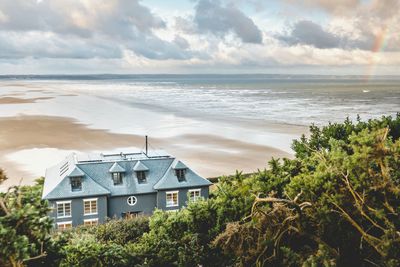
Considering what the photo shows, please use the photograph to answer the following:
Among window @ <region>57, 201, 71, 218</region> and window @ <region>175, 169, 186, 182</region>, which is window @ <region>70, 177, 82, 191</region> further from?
window @ <region>175, 169, 186, 182</region>

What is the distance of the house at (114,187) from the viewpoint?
2658cm

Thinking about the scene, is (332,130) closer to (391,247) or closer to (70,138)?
(391,247)

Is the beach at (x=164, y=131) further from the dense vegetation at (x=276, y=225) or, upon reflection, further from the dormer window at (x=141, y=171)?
the dense vegetation at (x=276, y=225)

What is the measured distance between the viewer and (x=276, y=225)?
29.8 feet

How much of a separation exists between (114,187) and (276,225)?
1998cm

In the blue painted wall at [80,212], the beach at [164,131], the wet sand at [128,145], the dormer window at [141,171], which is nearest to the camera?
the blue painted wall at [80,212]

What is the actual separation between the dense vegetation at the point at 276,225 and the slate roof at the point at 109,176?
14.6 m

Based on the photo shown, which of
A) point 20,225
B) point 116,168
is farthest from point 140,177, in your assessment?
point 20,225

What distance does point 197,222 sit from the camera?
12.7 metres

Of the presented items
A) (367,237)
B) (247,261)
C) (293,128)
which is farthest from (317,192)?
(293,128)

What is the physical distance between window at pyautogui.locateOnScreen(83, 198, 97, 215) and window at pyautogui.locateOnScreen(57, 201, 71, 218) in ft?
3.07

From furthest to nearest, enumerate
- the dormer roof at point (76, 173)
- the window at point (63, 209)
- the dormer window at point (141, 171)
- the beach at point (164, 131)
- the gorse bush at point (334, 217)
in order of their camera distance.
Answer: the beach at point (164, 131), the dormer window at point (141, 171), the dormer roof at point (76, 173), the window at point (63, 209), the gorse bush at point (334, 217)

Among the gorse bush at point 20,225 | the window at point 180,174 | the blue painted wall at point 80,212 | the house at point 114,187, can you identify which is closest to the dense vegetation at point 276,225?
the gorse bush at point 20,225

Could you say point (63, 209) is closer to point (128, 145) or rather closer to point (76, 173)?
point (76, 173)
